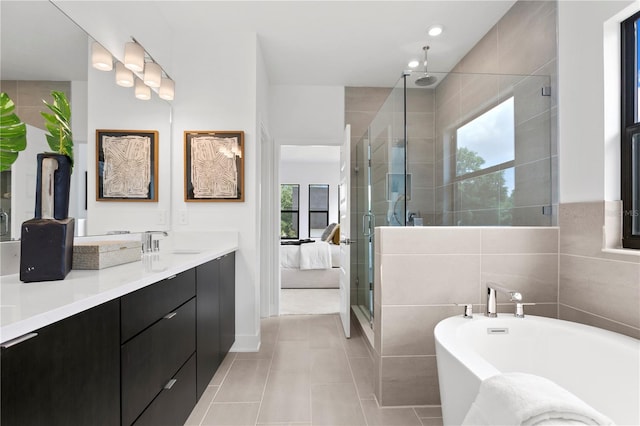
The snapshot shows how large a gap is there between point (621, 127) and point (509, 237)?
2.38 ft

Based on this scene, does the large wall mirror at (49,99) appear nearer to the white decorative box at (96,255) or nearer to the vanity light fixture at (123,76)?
the vanity light fixture at (123,76)

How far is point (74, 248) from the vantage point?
1.31 metres

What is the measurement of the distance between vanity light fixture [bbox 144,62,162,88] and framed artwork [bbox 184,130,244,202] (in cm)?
43

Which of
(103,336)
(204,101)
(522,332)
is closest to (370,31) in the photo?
(204,101)

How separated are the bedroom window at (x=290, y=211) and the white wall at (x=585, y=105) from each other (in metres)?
6.77

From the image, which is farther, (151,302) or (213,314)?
(213,314)

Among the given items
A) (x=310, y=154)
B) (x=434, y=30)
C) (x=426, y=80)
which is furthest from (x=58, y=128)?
(x=310, y=154)

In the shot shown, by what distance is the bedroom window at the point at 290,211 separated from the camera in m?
8.38

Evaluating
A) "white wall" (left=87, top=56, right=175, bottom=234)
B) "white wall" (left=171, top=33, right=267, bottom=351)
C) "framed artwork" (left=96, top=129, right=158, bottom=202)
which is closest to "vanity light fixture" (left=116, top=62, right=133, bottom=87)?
"white wall" (left=87, top=56, right=175, bottom=234)

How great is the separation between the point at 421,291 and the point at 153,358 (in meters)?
1.32

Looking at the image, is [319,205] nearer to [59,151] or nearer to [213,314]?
[213,314]

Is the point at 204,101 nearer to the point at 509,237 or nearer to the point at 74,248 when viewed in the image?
the point at 74,248

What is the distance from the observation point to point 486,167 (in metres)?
2.19

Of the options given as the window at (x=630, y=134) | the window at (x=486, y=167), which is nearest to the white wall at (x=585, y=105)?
the window at (x=630, y=134)
